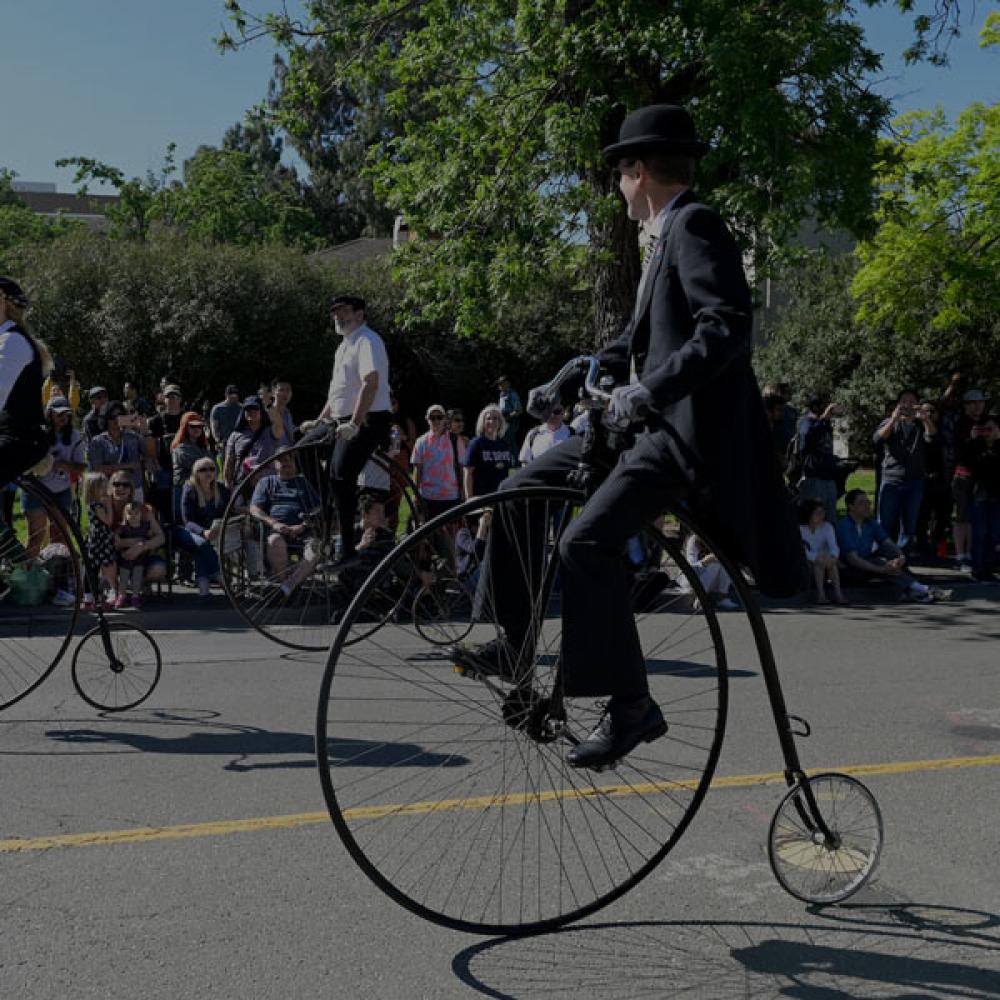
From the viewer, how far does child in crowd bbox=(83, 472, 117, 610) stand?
10.7 m

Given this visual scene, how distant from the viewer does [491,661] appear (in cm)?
412

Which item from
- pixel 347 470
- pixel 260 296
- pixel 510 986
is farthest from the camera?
pixel 260 296

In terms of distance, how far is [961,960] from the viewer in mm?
3830

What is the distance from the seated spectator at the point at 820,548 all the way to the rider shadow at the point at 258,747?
7429 millimetres

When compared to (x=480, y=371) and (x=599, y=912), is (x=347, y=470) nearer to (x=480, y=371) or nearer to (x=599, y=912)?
(x=599, y=912)

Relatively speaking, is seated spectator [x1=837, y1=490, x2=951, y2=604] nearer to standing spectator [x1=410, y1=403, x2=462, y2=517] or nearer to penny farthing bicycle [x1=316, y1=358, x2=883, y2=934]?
standing spectator [x1=410, y1=403, x2=462, y2=517]

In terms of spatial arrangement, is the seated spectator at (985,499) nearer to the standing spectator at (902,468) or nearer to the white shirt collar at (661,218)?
the standing spectator at (902,468)

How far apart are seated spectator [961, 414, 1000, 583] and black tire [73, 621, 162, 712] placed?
9.76m

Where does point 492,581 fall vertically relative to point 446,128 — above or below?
below

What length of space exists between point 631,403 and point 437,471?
8839mm

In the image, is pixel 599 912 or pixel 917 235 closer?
pixel 599 912

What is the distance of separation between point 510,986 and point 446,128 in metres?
13.6

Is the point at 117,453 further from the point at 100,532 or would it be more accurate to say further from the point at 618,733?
the point at 618,733

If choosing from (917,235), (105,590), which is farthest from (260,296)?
(105,590)
